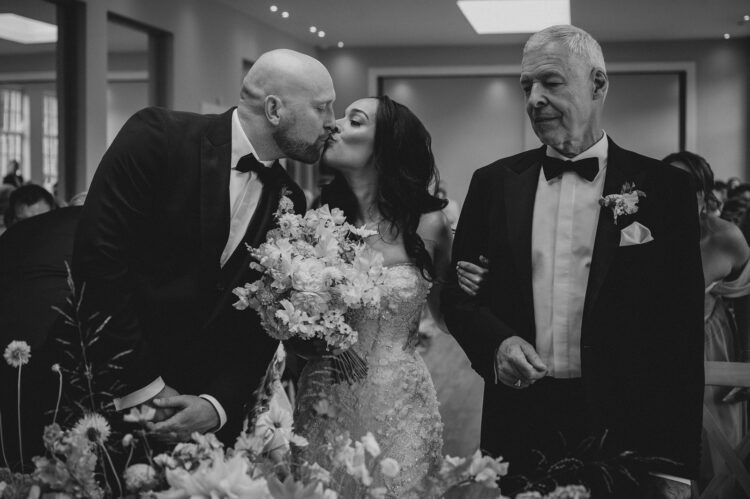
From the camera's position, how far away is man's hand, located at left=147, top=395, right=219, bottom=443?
1.77 m

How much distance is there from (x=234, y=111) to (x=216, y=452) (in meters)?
1.23

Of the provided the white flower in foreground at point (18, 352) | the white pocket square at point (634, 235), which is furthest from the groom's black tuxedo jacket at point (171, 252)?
the white pocket square at point (634, 235)

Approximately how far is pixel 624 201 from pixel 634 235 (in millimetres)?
89

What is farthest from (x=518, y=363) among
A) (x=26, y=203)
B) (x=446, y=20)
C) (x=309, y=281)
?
(x=446, y=20)

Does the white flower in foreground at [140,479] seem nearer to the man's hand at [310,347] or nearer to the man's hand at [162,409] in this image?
the man's hand at [162,409]

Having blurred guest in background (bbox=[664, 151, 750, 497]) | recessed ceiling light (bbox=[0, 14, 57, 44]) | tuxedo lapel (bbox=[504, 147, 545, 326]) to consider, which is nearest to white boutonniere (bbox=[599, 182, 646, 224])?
tuxedo lapel (bbox=[504, 147, 545, 326])

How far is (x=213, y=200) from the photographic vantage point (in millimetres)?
1982

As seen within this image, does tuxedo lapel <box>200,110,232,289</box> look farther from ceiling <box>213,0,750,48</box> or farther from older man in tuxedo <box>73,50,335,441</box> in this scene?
ceiling <box>213,0,750,48</box>

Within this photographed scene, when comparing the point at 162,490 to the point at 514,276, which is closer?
the point at 162,490

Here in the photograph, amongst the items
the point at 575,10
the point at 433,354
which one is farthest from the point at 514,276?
the point at 575,10

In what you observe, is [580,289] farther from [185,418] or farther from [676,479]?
[185,418]

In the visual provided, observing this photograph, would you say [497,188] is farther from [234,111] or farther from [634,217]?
[234,111]

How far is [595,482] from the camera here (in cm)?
205

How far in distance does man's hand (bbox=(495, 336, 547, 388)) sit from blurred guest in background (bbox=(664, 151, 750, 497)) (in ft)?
7.72
